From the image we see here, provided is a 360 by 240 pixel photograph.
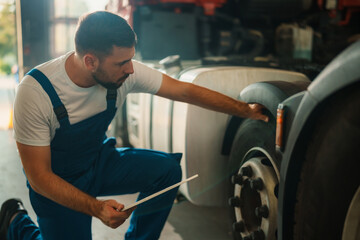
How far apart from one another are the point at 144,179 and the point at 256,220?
53 centimetres

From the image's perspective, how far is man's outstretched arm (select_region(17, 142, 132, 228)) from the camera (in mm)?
1401

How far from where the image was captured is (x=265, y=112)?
1676mm

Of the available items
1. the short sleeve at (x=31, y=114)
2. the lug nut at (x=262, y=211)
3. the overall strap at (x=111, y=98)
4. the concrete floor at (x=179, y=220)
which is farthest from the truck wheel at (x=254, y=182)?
the short sleeve at (x=31, y=114)

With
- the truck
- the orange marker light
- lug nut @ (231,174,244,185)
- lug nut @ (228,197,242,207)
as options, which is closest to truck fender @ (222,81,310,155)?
the truck

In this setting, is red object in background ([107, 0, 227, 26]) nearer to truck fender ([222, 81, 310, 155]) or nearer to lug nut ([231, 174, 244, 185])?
truck fender ([222, 81, 310, 155])

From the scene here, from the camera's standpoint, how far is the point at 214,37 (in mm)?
3475

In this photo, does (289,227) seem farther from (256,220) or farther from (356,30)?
(356,30)

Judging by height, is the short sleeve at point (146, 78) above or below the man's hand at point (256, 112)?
above

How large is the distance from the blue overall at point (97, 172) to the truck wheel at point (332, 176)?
84 cm

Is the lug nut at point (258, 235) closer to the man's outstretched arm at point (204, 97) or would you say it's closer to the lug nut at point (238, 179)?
the lug nut at point (238, 179)

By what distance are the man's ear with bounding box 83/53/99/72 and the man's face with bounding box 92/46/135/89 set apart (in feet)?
0.05

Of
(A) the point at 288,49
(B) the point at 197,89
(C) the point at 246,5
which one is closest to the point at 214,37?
(C) the point at 246,5

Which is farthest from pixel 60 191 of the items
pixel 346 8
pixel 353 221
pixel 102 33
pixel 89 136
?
pixel 346 8

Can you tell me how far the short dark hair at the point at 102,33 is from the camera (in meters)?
1.48
